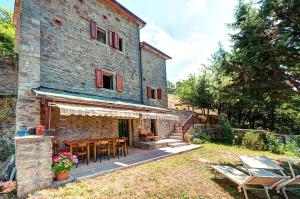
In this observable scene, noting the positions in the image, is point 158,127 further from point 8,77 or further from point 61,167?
point 8,77

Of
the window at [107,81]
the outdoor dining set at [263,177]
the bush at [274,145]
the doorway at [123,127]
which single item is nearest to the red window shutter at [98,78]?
the window at [107,81]

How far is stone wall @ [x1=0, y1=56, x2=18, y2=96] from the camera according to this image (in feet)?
42.4

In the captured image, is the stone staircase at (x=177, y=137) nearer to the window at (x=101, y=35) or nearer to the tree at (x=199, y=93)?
the tree at (x=199, y=93)

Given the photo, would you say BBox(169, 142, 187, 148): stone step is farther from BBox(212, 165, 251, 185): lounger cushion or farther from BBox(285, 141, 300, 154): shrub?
BBox(285, 141, 300, 154): shrub

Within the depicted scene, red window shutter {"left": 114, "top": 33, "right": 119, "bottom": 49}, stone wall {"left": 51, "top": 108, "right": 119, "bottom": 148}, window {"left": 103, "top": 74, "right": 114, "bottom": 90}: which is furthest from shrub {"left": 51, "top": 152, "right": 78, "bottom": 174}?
red window shutter {"left": 114, "top": 33, "right": 119, "bottom": 49}

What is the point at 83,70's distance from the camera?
12258 millimetres

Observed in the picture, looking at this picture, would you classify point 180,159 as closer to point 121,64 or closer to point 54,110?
point 54,110

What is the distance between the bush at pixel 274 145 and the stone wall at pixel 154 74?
10.5 m

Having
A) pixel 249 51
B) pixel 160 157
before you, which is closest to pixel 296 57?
pixel 249 51

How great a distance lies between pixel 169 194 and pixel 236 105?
895 inches

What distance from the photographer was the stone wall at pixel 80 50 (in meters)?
10.5

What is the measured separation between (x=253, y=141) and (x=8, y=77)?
68.5ft

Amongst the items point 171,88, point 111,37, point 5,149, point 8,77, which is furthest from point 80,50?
point 171,88

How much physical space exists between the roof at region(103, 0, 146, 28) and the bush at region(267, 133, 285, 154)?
15.8 meters
